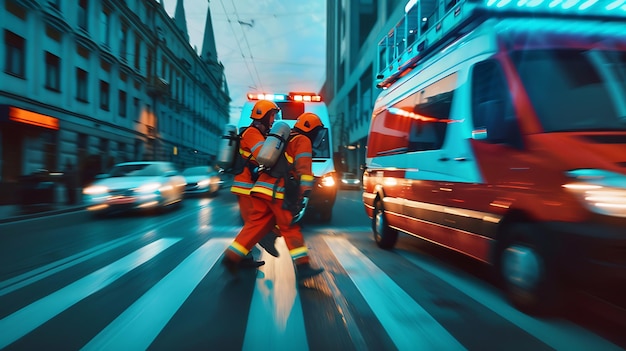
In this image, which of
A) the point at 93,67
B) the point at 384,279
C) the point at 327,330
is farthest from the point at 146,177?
the point at 93,67

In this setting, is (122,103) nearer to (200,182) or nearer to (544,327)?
(200,182)

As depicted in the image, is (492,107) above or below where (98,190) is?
above

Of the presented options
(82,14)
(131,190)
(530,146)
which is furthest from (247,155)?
(82,14)

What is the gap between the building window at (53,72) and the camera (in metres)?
19.7

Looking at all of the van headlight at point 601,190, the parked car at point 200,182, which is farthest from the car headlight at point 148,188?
the van headlight at point 601,190

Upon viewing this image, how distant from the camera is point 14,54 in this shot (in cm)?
1748

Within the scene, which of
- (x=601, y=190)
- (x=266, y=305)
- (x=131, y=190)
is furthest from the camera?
(x=131, y=190)

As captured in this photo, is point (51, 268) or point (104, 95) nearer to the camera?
point (51, 268)

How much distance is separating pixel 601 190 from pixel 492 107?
128cm

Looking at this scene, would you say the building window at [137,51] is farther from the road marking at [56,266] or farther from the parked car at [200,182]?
the road marking at [56,266]

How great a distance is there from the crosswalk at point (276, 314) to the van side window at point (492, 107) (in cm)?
142

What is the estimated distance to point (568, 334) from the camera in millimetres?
3361

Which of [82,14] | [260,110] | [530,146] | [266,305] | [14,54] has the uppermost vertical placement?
[82,14]

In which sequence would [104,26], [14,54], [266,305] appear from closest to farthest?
[266,305] → [14,54] → [104,26]
